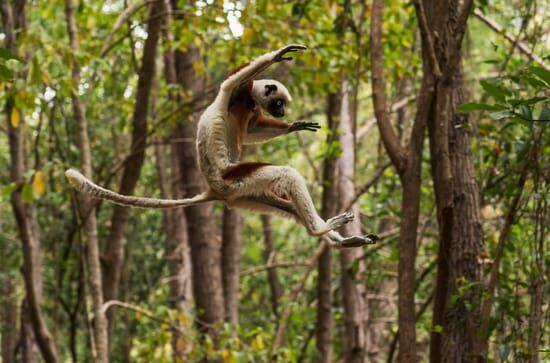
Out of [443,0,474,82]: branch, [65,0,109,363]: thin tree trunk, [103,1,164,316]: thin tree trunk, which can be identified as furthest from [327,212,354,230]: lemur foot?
[103,1,164,316]: thin tree trunk

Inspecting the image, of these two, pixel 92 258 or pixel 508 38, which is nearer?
pixel 508 38

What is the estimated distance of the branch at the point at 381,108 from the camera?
207 inches

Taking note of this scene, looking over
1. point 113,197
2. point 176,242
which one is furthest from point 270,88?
point 176,242

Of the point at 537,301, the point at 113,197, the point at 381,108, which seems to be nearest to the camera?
the point at 113,197

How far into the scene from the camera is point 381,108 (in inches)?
210

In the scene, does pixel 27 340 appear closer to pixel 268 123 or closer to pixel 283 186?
pixel 268 123

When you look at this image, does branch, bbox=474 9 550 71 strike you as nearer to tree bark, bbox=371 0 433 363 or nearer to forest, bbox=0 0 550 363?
forest, bbox=0 0 550 363

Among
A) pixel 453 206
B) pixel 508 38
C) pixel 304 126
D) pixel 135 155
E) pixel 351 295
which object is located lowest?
pixel 351 295

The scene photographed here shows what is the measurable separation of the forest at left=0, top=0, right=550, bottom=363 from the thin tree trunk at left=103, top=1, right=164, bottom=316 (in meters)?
0.02

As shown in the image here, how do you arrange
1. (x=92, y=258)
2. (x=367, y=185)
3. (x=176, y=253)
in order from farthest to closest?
1. (x=176, y=253)
2. (x=92, y=258)
3. (x=367, y=185)

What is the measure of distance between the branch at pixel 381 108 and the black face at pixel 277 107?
124 centimetres

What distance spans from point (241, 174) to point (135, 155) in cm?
403

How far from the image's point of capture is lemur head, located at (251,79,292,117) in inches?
164

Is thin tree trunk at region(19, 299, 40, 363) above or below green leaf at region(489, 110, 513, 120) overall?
below
